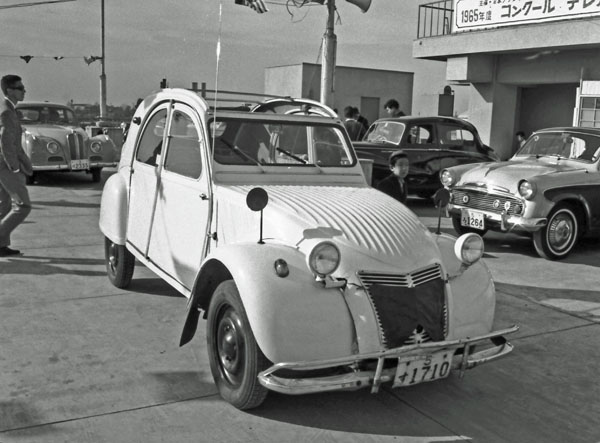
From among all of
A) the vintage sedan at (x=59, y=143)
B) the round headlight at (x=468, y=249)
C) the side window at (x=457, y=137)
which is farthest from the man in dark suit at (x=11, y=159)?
the side window at (x=457, y=137)

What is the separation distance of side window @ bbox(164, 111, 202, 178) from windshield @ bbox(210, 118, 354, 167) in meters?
0.21

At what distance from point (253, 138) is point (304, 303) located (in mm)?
1851

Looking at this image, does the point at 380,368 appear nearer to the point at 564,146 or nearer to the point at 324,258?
the point at 324,258

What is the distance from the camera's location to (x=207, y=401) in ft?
12.1

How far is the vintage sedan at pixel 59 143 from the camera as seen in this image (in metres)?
12.6

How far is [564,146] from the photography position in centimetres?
870

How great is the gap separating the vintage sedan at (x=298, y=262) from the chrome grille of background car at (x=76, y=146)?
27.2 ft

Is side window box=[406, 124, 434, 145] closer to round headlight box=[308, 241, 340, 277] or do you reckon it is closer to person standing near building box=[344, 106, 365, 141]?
person standing near building box=[344, 106, 365, 141]

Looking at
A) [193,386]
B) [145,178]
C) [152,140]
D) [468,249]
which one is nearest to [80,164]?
[152,140]

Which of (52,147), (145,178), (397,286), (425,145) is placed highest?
(425,145)

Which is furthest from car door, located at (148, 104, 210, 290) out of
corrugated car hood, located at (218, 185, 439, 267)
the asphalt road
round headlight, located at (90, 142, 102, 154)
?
round headlight, located at (90, 142, 102, 154)

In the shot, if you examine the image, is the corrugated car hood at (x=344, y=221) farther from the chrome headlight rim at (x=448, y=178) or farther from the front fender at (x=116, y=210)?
the chrome headlight rim at (x=448, y=178)

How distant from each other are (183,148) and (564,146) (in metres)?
5.85

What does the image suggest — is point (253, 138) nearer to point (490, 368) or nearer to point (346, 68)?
point (490, 368)
